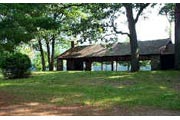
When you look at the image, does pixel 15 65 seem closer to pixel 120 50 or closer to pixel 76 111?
pixel 76 111

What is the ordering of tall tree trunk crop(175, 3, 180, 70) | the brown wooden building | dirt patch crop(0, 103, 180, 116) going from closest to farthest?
dirt patch crop(0, 103, 180, 116) → tall tree trunk crop(175, 3, 180, 70) → the brown wooden building

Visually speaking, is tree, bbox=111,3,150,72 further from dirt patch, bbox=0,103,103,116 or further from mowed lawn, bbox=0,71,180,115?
dirt patch, bbox=0,103,103,116

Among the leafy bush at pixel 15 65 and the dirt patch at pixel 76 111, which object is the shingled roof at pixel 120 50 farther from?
the dirt patch at pixel 76 111

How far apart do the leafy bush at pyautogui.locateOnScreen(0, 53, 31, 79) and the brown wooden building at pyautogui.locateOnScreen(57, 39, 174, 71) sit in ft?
A: 43.6

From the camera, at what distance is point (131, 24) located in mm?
34125

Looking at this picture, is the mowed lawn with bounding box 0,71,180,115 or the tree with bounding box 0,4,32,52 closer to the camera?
the mowed lawn with bounding box 0,71,180,115

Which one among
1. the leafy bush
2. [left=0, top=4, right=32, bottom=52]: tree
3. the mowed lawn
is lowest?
the mowed lawn

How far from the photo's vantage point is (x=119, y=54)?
1805 inches

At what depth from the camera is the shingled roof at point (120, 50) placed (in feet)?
146

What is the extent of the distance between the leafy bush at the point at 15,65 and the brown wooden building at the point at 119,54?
13292 mm

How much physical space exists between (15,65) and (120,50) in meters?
21.6

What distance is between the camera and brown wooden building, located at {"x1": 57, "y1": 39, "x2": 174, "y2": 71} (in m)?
43.8

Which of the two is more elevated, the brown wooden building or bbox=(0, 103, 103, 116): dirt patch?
the brown wooden building

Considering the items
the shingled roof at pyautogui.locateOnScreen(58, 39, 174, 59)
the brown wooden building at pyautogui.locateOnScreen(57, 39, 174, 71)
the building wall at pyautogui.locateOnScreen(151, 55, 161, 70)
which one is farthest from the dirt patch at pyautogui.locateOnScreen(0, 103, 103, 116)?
the building wall at pyautogui.locateOnScreen(151, 55, 161, 70)
